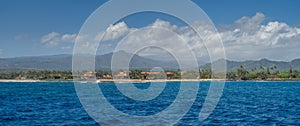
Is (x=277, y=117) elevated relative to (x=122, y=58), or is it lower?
lower

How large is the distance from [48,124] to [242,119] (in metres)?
18.5

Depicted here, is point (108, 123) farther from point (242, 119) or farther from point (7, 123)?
point (242, 119)

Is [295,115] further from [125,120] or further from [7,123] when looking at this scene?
[7,123]

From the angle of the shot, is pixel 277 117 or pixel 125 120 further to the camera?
pixel 277 117

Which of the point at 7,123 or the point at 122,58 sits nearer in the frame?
the point at 122,58

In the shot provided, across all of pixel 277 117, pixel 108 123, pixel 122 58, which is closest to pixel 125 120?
pixel 108 123

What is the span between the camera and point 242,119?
38.4 m

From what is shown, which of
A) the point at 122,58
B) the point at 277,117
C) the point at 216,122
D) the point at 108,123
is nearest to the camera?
the point at 122,58

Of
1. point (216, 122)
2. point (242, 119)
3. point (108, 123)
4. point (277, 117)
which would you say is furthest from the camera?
point (277, 117)

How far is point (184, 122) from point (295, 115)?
1489 cm

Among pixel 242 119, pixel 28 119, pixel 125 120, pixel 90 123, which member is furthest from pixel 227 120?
pixel 28 119

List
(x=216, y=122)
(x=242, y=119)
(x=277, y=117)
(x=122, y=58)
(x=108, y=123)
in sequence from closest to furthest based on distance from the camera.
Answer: (x=122, y=58)
(x=108, y=123)
(x=216, y=122)
(x=242, y=119)
(x=277, y=117)

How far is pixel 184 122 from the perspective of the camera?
35.3 m

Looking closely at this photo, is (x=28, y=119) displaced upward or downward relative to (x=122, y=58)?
downward
